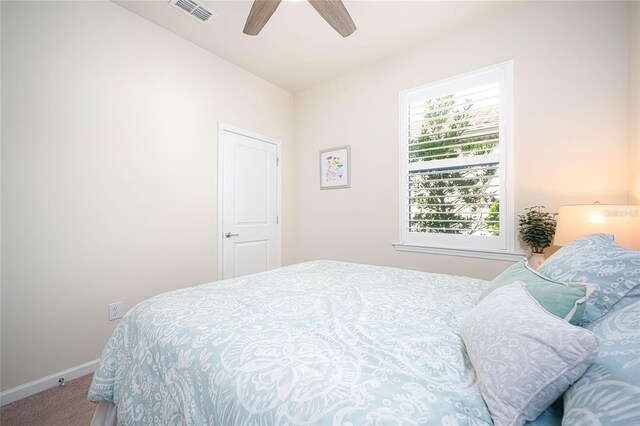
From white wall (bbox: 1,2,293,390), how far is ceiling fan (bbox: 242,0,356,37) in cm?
83

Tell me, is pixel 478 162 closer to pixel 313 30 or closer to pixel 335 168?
pixel 335 168

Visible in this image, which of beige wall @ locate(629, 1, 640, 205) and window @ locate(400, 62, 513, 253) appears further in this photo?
window @ locate(400, 62, 513, 253)

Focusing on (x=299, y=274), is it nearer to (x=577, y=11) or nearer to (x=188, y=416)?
(x=188, y=416)

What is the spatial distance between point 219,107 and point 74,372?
254 centimetres

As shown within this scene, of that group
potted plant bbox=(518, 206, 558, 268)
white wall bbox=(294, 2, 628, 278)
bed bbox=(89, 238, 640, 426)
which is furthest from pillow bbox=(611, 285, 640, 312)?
white wall bbox=(294, 2, 628, 278)

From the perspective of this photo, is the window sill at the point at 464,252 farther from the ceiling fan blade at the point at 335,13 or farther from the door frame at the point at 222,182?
the ceiling fan blade at the point at 335,13

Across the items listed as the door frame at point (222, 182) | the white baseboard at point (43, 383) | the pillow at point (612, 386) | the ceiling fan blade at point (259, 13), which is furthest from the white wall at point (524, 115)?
the white baseboard at point (43, 383)

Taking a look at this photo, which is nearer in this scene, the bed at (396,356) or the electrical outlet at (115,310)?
the bed at (396,356)

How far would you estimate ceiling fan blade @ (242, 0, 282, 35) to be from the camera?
177 centimetres

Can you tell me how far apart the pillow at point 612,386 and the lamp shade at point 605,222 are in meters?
1.38

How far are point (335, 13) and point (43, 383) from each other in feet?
10.3

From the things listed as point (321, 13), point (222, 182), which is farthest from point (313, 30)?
point (222, 182)

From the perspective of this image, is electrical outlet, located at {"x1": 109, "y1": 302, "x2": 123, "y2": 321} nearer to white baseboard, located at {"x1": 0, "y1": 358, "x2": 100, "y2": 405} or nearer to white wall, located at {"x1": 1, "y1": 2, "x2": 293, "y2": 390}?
white wall, located at {"x1": 1, "y1": 2, "x2": 293, "y2": 390}

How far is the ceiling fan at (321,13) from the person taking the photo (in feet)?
5.81
